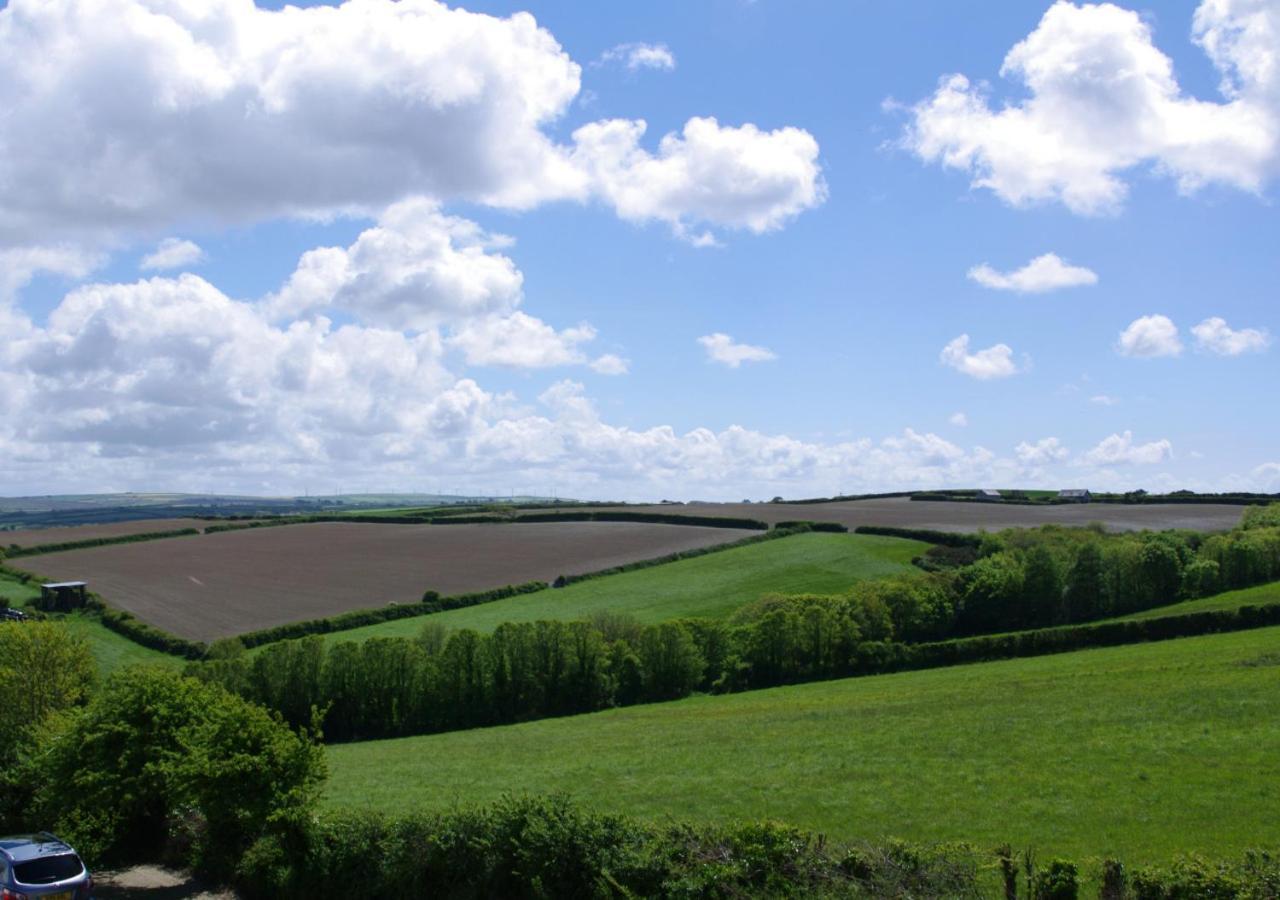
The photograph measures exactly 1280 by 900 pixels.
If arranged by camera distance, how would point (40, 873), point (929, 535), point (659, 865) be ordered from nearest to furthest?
point (659, 865) < point (40, 873) < point (929, 535)

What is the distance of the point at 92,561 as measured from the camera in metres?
103

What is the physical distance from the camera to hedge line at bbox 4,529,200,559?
10931 cm

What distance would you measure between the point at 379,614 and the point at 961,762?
60.3 m

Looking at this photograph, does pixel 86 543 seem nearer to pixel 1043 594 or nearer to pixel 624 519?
pixel 624 519

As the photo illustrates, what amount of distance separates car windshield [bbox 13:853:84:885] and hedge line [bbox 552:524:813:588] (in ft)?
235

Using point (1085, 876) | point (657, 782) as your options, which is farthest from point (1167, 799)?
point (657, 782)

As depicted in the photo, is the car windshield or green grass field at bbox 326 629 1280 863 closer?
the car windshield

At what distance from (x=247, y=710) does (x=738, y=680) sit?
43824 millimetres

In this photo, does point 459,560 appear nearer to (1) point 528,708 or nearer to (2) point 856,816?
(1) point 528,708

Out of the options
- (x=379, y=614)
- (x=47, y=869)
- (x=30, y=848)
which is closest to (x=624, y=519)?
(x=379, y=614)

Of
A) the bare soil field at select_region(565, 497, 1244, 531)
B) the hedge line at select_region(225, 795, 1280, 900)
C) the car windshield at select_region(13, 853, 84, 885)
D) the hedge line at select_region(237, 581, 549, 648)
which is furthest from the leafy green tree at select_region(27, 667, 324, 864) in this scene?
the bare soil field at select_region(565, 497, 1244, 531)

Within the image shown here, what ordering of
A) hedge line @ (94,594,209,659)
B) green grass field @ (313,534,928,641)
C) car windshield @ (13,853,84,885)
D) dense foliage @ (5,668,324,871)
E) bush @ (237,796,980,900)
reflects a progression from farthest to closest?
1. green grass field @ (313,534,928,641)
2. hedge line @ (94,594,209,659)
3. dense foliage @ (5,668,324,871)
4. car windshield @ (13,853,84,885)
5. bush @ (237,796,980,900)

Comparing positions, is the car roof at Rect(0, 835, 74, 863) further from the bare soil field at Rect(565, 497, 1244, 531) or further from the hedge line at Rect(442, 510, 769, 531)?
the hedge line at Rect(442, 510, 769, 531)

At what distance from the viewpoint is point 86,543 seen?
4552 inches
